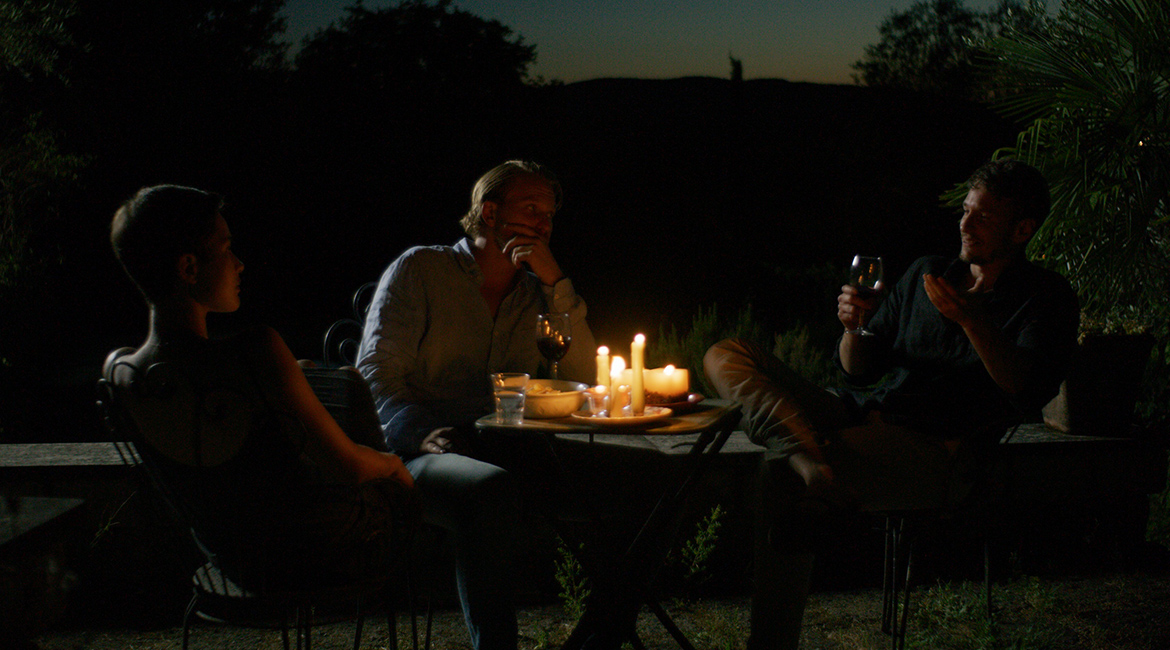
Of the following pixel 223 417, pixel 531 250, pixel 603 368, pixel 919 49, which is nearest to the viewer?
pixel 223 417

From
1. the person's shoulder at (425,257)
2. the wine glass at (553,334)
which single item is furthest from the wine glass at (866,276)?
the person's shoulder at (425,257)

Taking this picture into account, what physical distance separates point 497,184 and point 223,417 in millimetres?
1436

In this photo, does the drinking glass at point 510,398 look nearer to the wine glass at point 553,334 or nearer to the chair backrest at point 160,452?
the wine glass at point 553,334

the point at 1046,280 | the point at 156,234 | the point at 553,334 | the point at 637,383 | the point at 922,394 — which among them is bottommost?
the point at 922,394

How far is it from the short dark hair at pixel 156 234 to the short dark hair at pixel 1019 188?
2.27m

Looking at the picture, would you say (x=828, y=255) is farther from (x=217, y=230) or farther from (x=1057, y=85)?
(x=217, y=230)

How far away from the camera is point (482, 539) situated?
7.36ft

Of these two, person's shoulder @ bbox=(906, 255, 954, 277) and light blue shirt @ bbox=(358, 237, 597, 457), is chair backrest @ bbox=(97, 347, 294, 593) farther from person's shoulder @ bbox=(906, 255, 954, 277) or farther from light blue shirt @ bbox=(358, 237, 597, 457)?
person's shoulder @ bbox=(906, 255, 954, 277)

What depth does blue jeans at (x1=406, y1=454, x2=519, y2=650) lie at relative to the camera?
222 cm

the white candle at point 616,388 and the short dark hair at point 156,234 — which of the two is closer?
the short dark hair at point 156,234

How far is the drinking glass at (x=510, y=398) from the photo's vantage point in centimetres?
226

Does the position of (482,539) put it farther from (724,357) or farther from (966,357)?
(966,357)

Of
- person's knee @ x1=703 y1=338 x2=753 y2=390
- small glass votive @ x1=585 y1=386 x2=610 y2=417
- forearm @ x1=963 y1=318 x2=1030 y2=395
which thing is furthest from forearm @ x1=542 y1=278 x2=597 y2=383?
forearm @ x1=963 y1=318 x2=1030 y2=395

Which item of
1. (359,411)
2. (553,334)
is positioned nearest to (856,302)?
(553,334)
